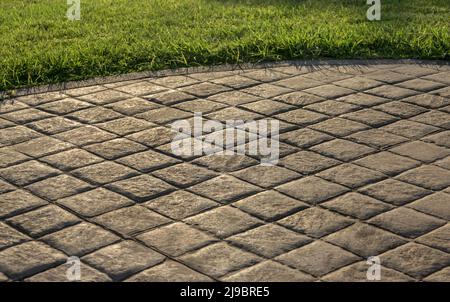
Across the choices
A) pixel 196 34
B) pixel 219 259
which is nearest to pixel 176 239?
pixel 219 259

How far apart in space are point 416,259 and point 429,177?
1.13 meters

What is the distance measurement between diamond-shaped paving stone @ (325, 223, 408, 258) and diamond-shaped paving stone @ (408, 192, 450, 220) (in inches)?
15.5

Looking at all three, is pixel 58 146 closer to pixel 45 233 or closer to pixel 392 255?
pixel 45 233

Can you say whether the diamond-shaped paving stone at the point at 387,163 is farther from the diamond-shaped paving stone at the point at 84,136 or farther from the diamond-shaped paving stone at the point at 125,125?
the diamond-shaped paving stone at the point at 84,136

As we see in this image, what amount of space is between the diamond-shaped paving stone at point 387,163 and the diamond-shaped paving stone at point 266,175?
51 cm

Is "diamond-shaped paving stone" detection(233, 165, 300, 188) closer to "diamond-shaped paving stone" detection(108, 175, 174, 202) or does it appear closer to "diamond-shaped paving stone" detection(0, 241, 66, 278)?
"diamond-shaped paving stone" detection(108, 175, 174, 202)

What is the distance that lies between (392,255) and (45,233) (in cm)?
185

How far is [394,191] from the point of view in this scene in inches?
206

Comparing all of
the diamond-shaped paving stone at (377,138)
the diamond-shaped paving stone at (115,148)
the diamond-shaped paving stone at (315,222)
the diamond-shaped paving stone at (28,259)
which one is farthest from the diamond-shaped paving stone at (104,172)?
the diamond-shaped paving stone at (377,138)

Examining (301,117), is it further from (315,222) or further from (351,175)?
(315,222)

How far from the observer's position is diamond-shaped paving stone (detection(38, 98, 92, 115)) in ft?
22.1

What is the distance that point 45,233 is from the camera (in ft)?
15.6

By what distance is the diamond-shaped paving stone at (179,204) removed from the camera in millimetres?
4980
